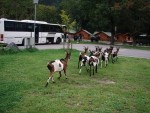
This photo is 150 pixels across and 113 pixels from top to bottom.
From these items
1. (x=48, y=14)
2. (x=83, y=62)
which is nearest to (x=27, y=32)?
(x=83, y=62)

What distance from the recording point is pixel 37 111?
8734 mm

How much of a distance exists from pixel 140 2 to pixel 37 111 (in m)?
38.7

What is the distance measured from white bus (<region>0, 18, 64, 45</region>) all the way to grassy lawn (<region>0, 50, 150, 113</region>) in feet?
49.9

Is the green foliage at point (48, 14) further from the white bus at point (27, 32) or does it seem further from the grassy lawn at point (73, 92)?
the grassy lawn at point (73, 92)

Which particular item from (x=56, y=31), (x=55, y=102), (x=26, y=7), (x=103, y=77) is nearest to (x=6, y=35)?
(x=56, y=31)

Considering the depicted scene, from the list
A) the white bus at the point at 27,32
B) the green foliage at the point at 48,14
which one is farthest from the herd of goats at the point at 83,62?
the green foliage at the point at 48,14

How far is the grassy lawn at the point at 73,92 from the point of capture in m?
9.17

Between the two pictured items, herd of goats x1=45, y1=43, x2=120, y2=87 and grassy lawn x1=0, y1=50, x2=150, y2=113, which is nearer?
grassy lawn x1=0, y1=50, x2=150, y2=113

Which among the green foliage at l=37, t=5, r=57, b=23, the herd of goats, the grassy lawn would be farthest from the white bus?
the green foliage at l=37, t=5, r=57, b=23

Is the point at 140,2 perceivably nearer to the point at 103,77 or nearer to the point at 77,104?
the point at 103,77

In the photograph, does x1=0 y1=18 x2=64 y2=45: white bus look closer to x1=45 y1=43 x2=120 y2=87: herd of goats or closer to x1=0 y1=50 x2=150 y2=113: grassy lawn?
x1=45 y1=43 x2=120 y2=87: herd of goats

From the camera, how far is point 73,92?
10812 mm

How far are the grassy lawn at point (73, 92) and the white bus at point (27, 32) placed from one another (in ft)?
49.9

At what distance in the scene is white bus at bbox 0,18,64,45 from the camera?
30.2 meters
